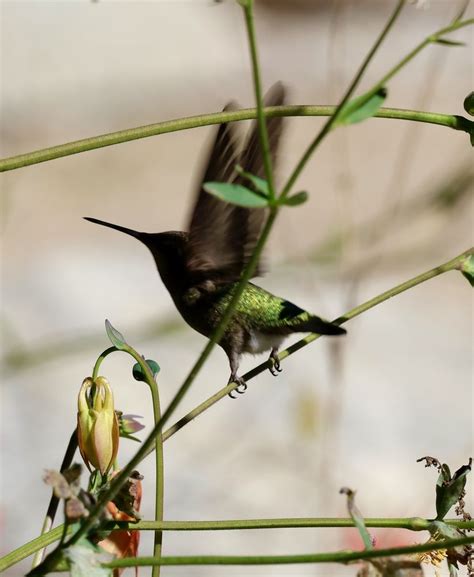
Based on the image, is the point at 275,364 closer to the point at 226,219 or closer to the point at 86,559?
the point at 226,219

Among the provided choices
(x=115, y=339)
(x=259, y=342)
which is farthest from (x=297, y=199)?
(x=259, y=342)

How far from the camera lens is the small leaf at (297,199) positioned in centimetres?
56

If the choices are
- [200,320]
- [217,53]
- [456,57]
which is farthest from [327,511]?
[217,53]

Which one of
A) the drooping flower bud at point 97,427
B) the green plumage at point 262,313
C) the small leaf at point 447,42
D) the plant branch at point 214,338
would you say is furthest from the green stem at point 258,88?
the green plumage at point 262,313

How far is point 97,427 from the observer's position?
2.81 ft

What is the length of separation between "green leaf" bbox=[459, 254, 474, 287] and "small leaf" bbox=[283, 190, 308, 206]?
1.05 feet

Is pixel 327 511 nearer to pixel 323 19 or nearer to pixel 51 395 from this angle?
pixel 51 395

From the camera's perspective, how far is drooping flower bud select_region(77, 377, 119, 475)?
0.84m

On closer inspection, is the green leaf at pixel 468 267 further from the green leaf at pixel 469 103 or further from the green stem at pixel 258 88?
the green stem at pixel 258 88

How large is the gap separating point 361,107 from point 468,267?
294mm

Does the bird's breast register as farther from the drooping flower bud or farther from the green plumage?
the drooping flower bud

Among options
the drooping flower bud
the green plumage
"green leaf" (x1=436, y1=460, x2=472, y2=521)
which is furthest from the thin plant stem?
the green plumage

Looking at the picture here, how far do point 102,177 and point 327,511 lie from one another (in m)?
3.28

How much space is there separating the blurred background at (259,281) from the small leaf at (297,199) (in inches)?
23.3
